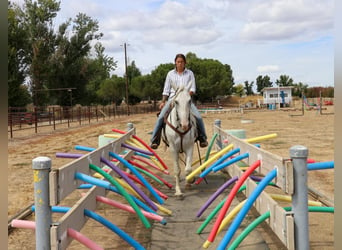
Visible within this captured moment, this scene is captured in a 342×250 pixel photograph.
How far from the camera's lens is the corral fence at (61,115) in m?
20.5

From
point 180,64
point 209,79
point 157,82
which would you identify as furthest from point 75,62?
point 180,64

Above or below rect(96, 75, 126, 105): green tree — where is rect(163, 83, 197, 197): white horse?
below

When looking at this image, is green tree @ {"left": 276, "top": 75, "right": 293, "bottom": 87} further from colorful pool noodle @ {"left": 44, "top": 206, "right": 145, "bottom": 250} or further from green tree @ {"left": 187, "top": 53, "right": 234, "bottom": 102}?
colorful pool noodle @ {"left": 44, "top": 206, "right": 145, "bottom": 250}

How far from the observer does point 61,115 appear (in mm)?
29125

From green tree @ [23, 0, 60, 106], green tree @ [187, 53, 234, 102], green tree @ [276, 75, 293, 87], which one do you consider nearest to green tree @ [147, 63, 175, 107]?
green tree @ [187, 53, 234, 102]

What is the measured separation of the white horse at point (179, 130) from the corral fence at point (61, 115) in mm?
13997

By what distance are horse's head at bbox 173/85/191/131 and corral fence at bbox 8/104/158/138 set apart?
1442 centimetres

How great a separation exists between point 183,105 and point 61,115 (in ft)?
85.1

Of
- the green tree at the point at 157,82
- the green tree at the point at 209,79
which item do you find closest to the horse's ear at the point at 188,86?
the green tree at the point at 157,82

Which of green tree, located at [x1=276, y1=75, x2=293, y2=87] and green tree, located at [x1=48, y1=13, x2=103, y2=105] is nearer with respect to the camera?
green tree, located at [x1=48, y1=13, x2=103, y2=105]

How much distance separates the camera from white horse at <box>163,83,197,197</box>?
5.09 metres

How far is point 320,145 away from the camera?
11.2 meters

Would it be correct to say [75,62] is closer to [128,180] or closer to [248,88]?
[128,180]

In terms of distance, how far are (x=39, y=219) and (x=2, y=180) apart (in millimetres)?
1221
